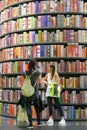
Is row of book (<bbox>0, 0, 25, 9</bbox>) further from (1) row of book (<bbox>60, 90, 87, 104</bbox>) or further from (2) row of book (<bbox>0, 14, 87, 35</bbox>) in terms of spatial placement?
(1) row of book (<bbox>60, 90, 87, 104</bbox>)

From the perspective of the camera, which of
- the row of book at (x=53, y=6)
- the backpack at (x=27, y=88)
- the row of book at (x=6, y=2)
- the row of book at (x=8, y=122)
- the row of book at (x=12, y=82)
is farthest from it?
the row of book at (x=6, y=2)

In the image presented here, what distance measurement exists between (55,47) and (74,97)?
125 centimetres

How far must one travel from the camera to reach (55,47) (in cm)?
839

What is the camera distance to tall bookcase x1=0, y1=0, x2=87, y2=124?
833 cm

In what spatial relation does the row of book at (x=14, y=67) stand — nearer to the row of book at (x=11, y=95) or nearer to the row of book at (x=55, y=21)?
the row of book at (x=11, y=95)

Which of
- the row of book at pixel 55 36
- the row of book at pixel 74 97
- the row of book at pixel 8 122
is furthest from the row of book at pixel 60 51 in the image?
the row of book at pixel 8 122

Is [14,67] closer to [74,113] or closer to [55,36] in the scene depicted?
[55,36]

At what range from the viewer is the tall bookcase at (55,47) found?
833 cm

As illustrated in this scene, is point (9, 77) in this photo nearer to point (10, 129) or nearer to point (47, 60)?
point (47, 60)

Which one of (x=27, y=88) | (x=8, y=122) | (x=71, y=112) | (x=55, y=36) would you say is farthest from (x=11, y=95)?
(x=27, y=88)

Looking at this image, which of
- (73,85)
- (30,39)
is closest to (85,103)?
(73,85)

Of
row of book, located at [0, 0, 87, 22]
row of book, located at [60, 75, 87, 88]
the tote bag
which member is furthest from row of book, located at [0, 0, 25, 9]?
the tote bag

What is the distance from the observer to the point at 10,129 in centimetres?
605

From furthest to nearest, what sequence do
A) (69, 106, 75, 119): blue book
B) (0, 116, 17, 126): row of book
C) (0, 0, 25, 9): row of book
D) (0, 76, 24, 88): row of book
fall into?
(0, 0, 25, 9): row of book, (0, 76, 24, 88): row of book, (69, 106, 75, 119): blue book, (0, 116, 17, 126): row of book
